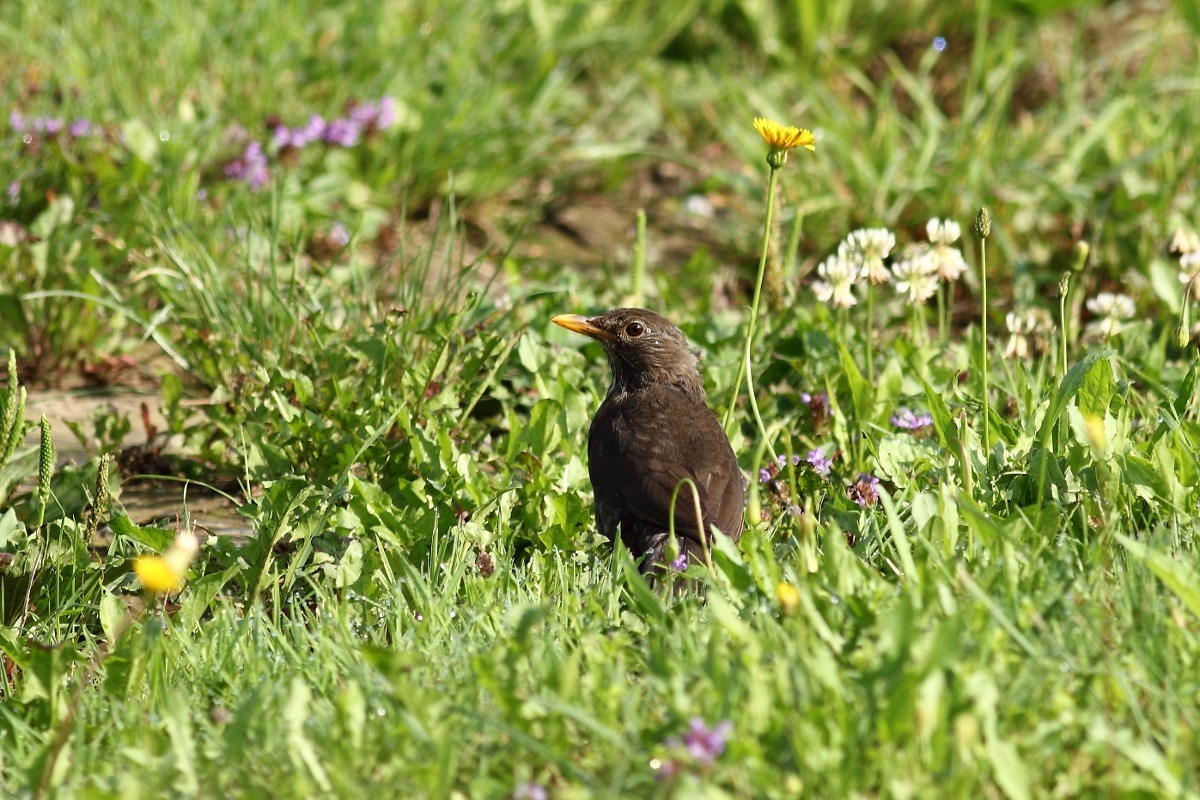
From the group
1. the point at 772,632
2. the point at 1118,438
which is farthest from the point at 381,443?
the point at 1118,438

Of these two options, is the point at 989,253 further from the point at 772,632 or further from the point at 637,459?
the point at 772,632

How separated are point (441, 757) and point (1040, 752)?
42.0 inches

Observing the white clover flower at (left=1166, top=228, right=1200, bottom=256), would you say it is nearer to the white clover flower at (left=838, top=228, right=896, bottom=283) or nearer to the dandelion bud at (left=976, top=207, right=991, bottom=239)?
the white clover flower at (left=838, top=228, right=896, bottom=283)

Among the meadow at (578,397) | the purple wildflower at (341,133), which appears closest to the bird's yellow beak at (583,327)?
the meadow at (578,397)

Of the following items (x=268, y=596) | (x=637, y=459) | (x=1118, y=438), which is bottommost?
(x=268, y=596)

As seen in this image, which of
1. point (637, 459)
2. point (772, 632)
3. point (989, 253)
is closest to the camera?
point (772, 632)

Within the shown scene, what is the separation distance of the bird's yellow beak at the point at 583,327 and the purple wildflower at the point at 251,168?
80.8 inches

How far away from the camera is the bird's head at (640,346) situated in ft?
15.8

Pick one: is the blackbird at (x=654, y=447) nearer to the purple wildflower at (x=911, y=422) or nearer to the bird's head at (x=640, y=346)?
the bird's head at (x=640, y=346)

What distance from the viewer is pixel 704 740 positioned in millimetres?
2494

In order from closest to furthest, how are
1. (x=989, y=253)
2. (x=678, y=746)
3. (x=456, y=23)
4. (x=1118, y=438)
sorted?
(x=678, y=746)
(x=1118, y=438)
(x=989, y=253)
(x=456, y=23)

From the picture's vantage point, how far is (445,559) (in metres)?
4.00

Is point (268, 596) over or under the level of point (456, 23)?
under

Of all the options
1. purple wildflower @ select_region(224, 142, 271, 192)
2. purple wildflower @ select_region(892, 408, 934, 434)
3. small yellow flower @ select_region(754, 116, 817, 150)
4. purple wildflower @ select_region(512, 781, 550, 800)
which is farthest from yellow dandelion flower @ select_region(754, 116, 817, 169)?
purple wildflower @ select_region(224, 142, 271, 192)
